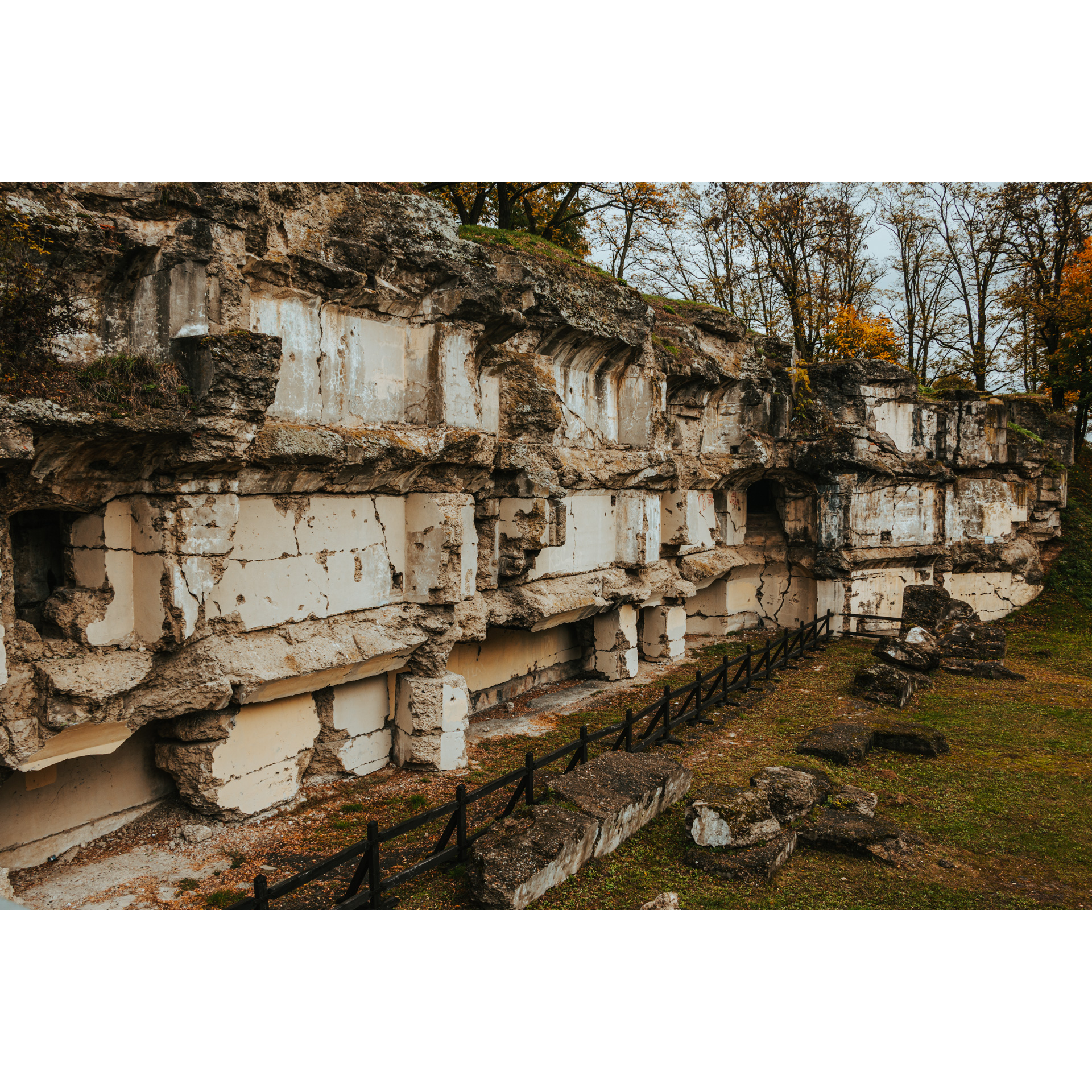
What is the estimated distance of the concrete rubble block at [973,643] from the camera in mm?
14648

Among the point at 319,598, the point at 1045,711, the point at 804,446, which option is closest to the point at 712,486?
the point at 804,446

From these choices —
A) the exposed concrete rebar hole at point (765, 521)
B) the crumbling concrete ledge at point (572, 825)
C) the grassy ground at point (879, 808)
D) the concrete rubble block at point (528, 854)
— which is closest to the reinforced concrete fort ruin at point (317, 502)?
the grassy ground at point (879, 808)

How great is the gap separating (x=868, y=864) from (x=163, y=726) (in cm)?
663

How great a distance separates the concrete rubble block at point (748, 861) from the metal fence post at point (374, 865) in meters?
2.75

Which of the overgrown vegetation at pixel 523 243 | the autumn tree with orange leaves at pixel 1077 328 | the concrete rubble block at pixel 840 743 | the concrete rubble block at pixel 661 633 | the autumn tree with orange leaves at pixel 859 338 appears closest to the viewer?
the concrete rubble block at pixel 840 743

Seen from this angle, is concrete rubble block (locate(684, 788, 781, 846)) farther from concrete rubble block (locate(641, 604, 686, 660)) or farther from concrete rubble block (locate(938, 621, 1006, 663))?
concrete rubble block (locate(938, 621, 1006, 663))

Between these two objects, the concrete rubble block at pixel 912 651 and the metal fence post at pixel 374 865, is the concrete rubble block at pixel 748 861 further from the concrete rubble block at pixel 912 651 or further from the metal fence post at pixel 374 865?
the concrete rubble block at pixel 912 651

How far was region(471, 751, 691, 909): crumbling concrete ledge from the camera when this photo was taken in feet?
19.9

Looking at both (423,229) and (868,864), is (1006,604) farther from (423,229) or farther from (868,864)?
(423,229)

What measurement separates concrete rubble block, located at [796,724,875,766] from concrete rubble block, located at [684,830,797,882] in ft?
9.59

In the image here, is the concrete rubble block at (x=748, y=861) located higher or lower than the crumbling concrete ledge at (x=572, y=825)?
lower

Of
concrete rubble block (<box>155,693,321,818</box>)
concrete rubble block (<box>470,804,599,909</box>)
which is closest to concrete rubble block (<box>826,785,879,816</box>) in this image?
concrete rubble block (<box>470,804,599,909</box>)

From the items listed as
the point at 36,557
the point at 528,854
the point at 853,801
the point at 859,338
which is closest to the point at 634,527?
the point at 853,801

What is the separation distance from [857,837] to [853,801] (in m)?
1.01
